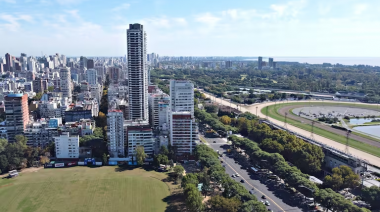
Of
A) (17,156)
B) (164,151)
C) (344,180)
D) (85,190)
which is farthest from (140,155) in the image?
(344,180)

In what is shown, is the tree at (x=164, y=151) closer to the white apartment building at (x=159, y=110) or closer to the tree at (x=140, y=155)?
the tree at (x=140, y=155)

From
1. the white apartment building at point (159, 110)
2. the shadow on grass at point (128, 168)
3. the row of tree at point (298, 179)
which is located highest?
the white apartment building at point (159, 110)

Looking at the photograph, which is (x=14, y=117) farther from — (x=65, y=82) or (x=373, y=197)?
(x=373, y=197)

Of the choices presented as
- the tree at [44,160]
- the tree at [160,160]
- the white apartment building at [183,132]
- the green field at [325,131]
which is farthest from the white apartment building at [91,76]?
the tree at [160,160]

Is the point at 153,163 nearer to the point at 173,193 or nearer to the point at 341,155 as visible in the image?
the point at 173,193

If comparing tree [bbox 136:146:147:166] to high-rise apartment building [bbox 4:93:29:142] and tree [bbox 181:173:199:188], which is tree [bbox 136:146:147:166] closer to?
tree [bbox 181:173:199:188]

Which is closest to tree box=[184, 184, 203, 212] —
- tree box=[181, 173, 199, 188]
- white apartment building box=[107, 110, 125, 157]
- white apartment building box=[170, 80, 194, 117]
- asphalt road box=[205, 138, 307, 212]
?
tree box=[181, 173, 199, 188]

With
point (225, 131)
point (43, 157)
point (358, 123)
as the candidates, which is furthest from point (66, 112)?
point (358, 123)
